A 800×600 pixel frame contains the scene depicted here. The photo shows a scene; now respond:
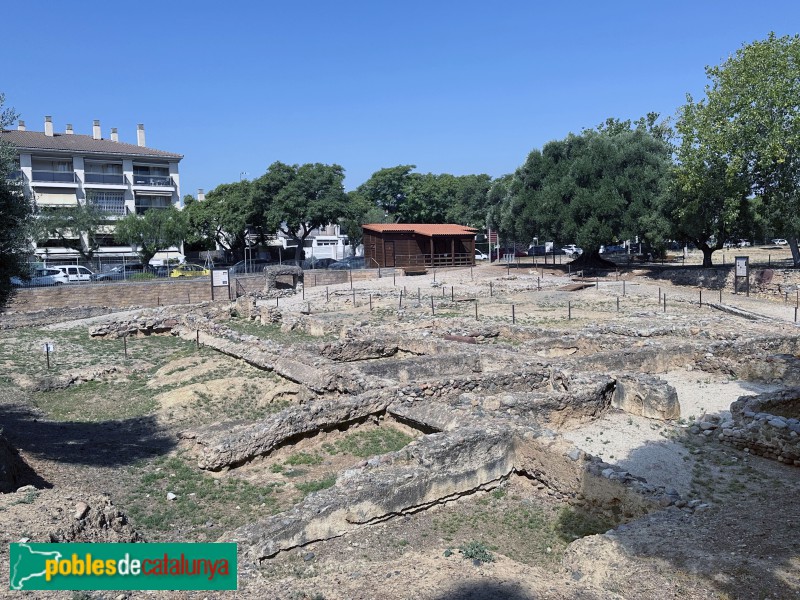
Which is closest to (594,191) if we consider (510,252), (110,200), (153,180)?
(510,252)

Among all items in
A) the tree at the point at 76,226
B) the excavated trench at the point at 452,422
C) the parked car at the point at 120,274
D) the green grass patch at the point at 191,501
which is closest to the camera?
the excavated trench at the point at 452,422

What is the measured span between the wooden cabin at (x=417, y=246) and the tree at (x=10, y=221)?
114 ft

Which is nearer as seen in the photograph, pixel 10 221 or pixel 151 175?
Answer: pixel 10 221

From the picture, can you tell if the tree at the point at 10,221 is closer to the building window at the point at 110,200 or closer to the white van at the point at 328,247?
the building window at the point at 110,200

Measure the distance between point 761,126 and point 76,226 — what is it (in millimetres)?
42148

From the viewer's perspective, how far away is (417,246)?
4922 centimetres

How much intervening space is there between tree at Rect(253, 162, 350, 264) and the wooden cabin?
3200mm

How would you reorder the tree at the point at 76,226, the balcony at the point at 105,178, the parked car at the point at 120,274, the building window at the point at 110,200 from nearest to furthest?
the parked car at the point at 120,274 < the tree at the point at 76,226 < the building window at the point at 110,200 < the balcony at the point at 105,178

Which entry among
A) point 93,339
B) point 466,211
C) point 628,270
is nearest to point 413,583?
point 93,339

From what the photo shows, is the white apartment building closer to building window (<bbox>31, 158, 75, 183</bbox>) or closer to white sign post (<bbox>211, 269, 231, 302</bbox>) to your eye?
building window (<bbox>31, 158, 75, 183</bbox>)

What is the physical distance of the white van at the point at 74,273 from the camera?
37450 mm

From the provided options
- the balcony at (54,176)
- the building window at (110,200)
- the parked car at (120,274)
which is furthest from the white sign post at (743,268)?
the balcony at (54,176)

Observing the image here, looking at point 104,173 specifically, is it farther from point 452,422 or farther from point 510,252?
point 452,422

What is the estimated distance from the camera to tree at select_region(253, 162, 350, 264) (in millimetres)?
48219
